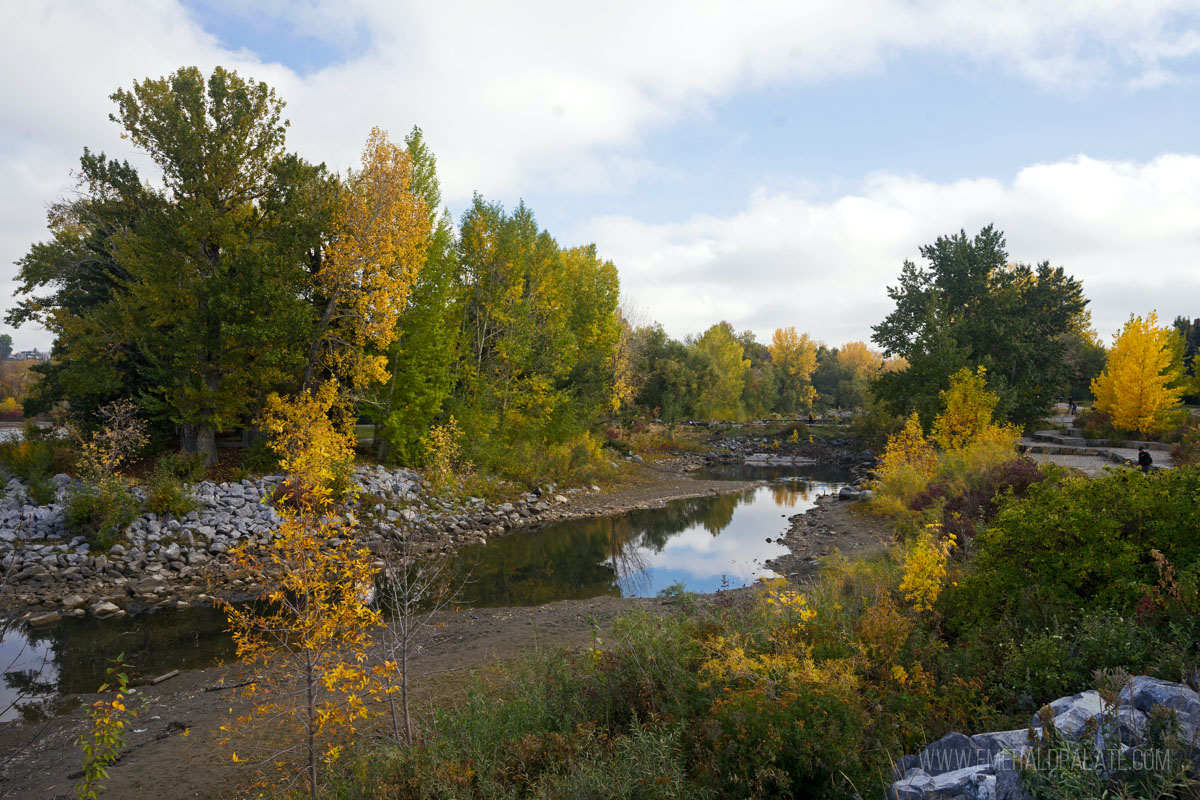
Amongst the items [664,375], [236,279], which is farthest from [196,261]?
[664,375]

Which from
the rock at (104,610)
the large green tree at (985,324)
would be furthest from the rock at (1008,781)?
the large green tree at (985,324)

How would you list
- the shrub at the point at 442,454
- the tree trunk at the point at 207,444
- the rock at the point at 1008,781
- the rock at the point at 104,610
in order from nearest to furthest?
the rock at the point at 1008,781 < the rock at the point at 104,610 < the tree trunk at the point at 207,444 < the shrub at the point at 442,454

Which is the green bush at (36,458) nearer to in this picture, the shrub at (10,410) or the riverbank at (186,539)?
the riverbank at (186,539)

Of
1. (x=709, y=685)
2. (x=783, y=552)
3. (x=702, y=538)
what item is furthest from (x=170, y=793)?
(x=702, y=538)

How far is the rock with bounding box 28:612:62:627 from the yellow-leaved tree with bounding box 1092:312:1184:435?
36.5 metres

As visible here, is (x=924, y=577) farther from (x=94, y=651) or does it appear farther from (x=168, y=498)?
(x=168, y=498)

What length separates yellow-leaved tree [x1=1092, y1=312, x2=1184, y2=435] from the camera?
25.9 metres

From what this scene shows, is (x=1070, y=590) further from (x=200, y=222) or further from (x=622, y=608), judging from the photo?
(x=200, y=222)

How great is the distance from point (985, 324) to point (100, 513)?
117 ft

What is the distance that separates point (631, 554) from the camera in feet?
60.0

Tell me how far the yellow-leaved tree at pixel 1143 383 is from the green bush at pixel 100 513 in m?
36.2

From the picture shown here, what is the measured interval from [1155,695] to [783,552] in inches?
545

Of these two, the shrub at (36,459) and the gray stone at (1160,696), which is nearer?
the gray stone at (1160,696)

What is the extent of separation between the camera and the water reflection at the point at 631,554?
14883mm
